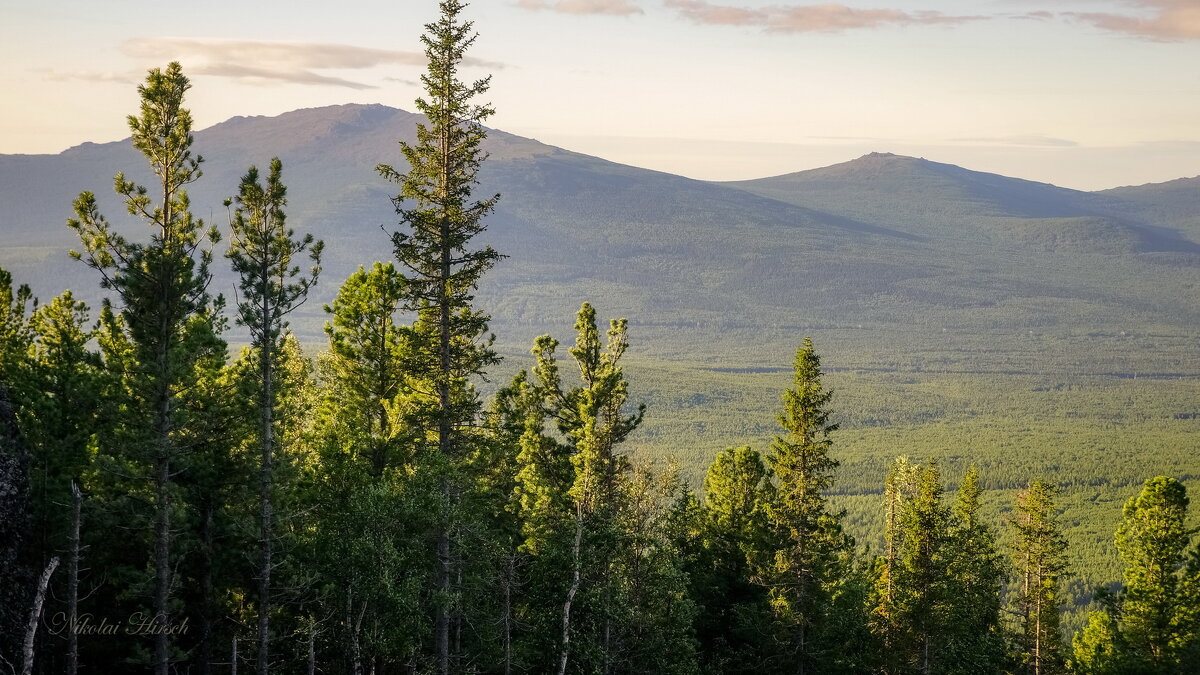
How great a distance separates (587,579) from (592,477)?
182 inches

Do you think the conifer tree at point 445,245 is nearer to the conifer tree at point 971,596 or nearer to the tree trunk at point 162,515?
the tree trunk at point 162,515

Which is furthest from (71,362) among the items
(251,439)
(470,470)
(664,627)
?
(664,627)

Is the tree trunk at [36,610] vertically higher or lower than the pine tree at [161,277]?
lower

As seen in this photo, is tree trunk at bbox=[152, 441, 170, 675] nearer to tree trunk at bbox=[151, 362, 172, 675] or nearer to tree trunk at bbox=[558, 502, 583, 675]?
tree trunk at bbox=[151, 362, 172, 675]

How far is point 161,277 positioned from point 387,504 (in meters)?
7.12

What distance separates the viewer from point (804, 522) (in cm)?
3675

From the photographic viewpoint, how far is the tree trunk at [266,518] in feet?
78.0

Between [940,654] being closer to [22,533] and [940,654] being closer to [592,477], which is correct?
[592,477]

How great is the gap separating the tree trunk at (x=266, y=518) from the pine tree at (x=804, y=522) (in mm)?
18047

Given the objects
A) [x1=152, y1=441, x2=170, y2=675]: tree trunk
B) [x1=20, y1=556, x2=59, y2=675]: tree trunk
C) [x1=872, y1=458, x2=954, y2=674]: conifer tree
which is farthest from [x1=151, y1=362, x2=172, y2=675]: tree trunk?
[x1=872, y1=458, x2=954, y2=674]: conifer tree

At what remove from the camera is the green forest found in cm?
2398

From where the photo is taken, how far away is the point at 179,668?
29516 mm

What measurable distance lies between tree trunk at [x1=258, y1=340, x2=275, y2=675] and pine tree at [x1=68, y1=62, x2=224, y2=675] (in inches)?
69.1

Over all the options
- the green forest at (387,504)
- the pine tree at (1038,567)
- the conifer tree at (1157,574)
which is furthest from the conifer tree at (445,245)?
the pine tree at (1038,567)
